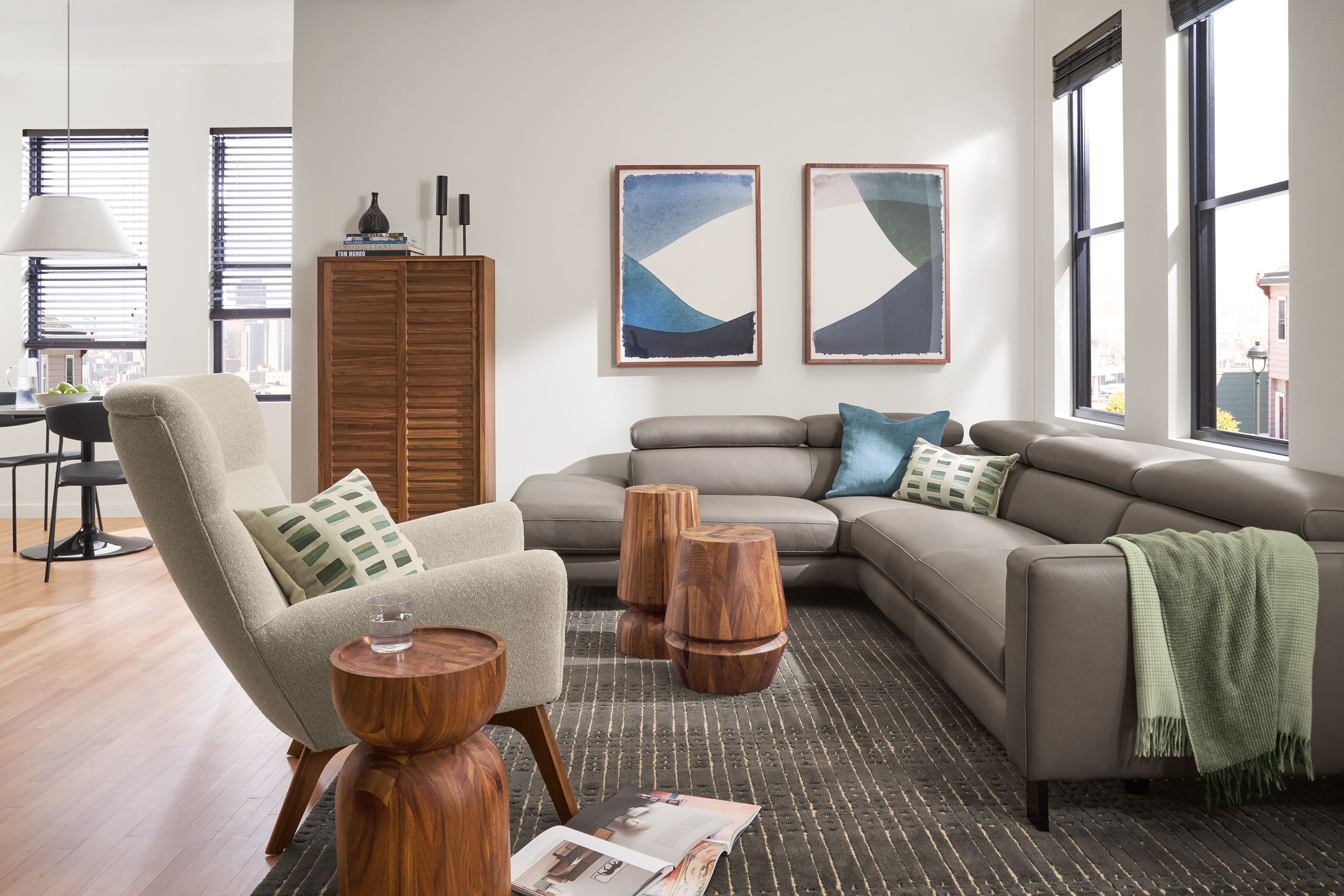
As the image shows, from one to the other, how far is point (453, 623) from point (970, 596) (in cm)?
138

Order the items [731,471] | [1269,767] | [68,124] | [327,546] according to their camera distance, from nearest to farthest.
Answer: [1269,767] < [327,546] < [731,471] < [68,124]

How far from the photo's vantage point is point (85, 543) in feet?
16.4

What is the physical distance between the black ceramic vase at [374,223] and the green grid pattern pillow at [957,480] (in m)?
2.79

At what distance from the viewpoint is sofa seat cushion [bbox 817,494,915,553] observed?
3.81 metres

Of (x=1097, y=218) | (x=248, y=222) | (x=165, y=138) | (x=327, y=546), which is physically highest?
(x=165, y=138)

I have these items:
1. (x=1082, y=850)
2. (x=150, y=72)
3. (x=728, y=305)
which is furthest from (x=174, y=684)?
(x=150, y=72)

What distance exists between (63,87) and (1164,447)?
6836 millimetres

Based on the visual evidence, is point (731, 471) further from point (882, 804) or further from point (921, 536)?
point (882, 804)

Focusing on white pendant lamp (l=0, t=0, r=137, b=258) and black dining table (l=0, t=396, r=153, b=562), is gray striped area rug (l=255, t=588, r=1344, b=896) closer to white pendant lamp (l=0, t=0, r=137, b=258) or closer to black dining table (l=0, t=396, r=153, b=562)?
black dining table (l=0, t=396, r=153, b=562)

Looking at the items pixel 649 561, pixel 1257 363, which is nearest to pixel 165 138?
pixel 649 561

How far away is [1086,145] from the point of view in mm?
4539

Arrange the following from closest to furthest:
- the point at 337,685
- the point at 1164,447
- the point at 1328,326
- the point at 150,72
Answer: the point at 337,685 → the point at 1328,326 → the point at 1164,447 → the point at 150,72

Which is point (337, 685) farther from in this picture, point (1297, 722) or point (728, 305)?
point (728, 305)

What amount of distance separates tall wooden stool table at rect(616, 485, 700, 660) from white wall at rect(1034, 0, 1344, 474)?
1.95 metres
